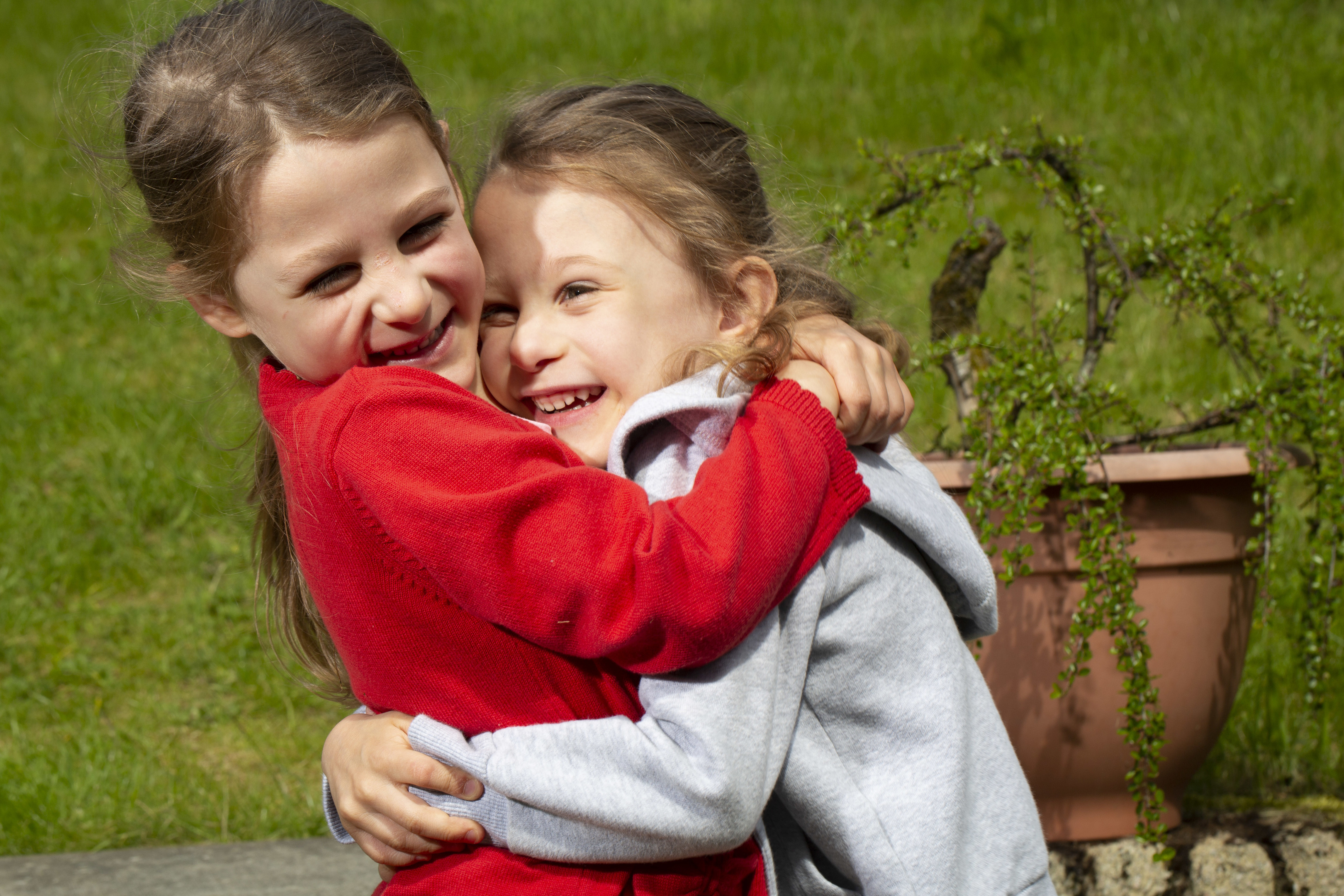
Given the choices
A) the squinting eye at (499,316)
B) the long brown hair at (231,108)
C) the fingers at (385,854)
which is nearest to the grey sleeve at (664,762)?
the fingers at (385,854)

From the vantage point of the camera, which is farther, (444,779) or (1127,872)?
(1127,872)

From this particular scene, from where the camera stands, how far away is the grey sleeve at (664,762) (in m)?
1.27

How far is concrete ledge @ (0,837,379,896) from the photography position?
2.34 m

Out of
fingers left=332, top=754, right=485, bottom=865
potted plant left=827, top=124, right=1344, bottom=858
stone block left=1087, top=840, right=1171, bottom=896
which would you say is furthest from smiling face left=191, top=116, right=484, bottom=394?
stone block left=1087, top=840, right=1171, bottom=896

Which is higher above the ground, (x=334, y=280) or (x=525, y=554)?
(x=334, y=280)

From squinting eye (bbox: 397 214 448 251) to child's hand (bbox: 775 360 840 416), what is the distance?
0.46m

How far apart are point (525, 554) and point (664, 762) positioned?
0.27 m

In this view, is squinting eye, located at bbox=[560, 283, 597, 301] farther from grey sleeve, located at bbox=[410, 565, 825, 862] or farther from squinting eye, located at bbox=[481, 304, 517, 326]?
grey sleeve, located at bbox=[410, 565, 825, 862]

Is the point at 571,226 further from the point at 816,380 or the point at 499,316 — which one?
the point at 816,380

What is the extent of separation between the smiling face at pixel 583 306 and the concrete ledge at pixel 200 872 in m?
1.24

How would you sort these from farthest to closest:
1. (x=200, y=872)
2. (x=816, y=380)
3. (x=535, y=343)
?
(x=200, y=872) < (x=535, y=343) < (x=816, y=380)

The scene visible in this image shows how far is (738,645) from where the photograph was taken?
1.33m

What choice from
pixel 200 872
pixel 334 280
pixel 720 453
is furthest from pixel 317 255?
pixel 200 872

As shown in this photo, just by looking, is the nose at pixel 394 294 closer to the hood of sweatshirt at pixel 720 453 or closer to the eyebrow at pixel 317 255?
the eyebrow at pixel 317 255
